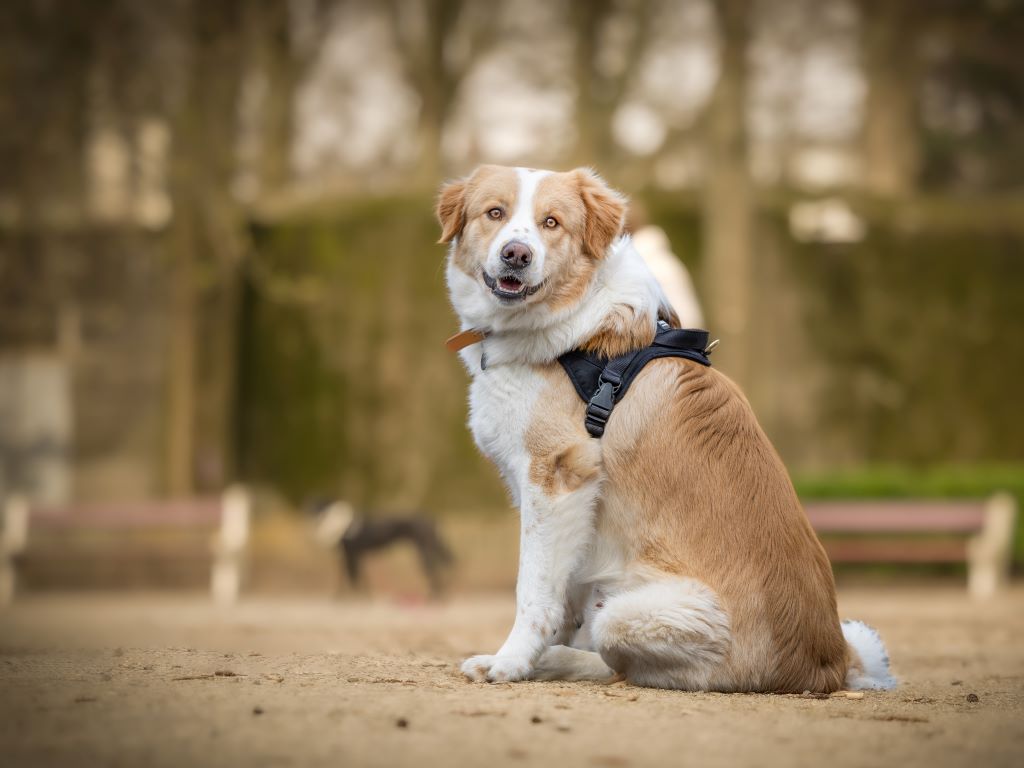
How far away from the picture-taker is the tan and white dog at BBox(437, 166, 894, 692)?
4.62 meters

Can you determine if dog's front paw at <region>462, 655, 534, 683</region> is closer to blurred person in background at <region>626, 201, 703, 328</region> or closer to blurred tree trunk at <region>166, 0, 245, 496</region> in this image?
blurred person in background at <region>626, 201, 703, 328</region>

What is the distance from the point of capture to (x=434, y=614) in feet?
38.4

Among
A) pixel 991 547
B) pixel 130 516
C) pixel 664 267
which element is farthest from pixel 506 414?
pixel 130 516

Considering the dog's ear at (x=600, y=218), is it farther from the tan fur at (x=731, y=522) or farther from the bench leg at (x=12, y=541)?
the bench leg at (x=12, y=541)

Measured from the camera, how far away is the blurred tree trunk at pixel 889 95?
741 inches

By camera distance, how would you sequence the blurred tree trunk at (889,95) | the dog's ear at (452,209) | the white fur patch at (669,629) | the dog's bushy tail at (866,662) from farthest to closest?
1. the blurred tree trunk at (889,95)
2. the dog's ear at (452,209)
3. the dog's bushy tail at (866,662)
4. the white fur patch at (669,629)

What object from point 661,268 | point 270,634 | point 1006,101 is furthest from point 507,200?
point 1006,101

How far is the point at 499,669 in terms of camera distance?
4.74 m

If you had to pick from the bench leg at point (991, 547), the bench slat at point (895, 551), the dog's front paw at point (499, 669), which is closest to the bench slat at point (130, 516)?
the bench slat at point (895, 551)

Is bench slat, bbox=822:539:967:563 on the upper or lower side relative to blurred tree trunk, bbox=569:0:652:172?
lower

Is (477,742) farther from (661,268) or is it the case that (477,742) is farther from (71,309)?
(71,309)

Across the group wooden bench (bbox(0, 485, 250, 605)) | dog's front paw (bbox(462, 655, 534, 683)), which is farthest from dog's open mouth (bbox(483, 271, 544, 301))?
wooden bench (bbox(0, 485, 250, 605))

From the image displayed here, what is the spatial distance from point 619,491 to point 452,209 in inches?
55.8

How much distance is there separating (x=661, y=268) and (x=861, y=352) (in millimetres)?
10337
